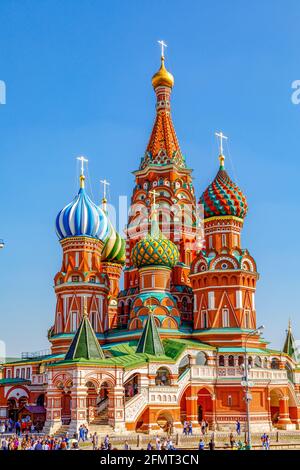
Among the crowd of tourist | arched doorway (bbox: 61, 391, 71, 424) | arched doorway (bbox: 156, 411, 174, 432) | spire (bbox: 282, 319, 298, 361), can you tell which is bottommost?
the crowd of tourist

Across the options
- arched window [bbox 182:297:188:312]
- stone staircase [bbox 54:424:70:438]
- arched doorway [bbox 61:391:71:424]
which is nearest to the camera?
stone staircase [bbox 54:424:70:438]

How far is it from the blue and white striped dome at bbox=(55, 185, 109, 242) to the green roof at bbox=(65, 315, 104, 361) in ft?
43.4

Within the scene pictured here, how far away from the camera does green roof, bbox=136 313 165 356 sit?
44.7m

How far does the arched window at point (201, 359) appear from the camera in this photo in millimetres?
47000

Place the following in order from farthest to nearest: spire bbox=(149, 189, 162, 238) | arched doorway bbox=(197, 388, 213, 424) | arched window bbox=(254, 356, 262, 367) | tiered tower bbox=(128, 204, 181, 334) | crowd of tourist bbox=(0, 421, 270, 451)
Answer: spire bbox=(149, 189, 162, 238) < tiered tower bbox=(128, 204, 181, 334) < arched window bbox=(254, 356, 262, 367) < arched doorway bbox=(197, 388, 213, 424) < crowd of tourist bbox=(0, 421, 270, 451)

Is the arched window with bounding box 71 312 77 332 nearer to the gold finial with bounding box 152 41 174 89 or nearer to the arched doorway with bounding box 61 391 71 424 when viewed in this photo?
the arched doorway with bounding box 61 391 71 424

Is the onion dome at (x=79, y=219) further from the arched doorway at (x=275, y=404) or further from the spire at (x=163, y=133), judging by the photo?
the arched doorway at (x=275, y=404)

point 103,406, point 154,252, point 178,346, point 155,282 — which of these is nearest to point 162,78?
point 154,252

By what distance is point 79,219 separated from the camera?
53969mm

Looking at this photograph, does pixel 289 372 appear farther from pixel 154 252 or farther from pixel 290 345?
pixel 154 252

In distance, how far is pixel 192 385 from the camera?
4522 cm

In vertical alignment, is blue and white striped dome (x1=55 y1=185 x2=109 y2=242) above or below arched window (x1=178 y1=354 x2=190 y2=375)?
above

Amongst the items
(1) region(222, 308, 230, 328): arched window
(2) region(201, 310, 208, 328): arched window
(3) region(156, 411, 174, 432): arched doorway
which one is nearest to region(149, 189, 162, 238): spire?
(2) region(201, 310, 208, 328): arched window
